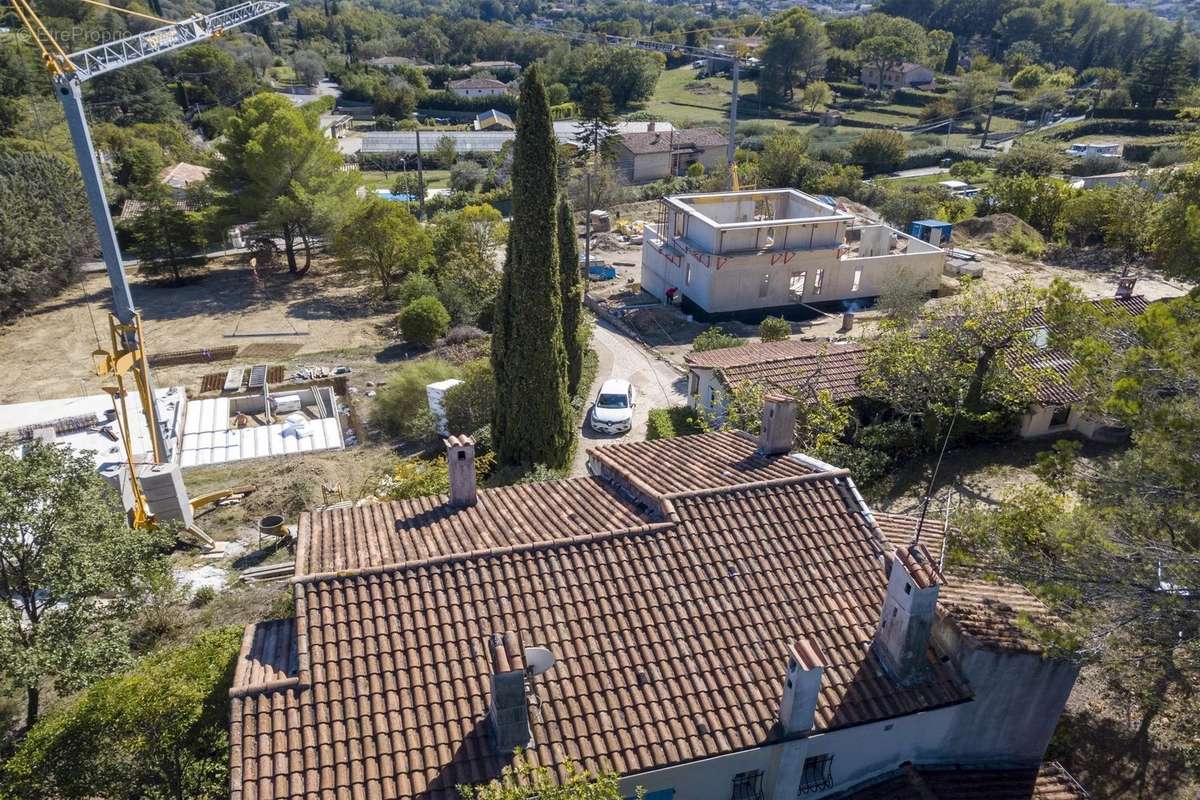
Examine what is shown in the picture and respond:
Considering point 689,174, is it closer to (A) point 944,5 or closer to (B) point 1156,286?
(B) point 1156,286

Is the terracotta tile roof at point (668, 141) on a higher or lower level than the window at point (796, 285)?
higher

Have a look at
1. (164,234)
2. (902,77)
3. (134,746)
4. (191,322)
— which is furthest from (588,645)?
(902,77)

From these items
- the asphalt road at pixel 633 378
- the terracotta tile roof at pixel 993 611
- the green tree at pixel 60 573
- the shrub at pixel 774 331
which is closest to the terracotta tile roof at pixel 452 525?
the green tree at pixel 60 573

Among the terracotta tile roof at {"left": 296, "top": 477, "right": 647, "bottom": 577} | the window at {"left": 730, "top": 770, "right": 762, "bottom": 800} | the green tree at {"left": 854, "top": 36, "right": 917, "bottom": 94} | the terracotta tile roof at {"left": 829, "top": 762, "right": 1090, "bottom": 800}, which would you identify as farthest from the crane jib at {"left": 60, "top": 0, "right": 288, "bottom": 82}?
the green tree at {"left": 854, "top": 36, "right": 917, "bottom": 94}

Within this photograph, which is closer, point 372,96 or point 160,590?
point 160,590

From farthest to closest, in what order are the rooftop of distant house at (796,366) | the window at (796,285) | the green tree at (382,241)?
the green tree at (382,241) < the window at (796,285) < the rooftop of distant house at (796,366)

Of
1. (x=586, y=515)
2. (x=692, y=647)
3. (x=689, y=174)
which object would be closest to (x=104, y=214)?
(x=586, y=515)

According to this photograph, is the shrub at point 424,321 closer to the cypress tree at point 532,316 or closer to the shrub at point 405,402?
the shrub at point 405,402
